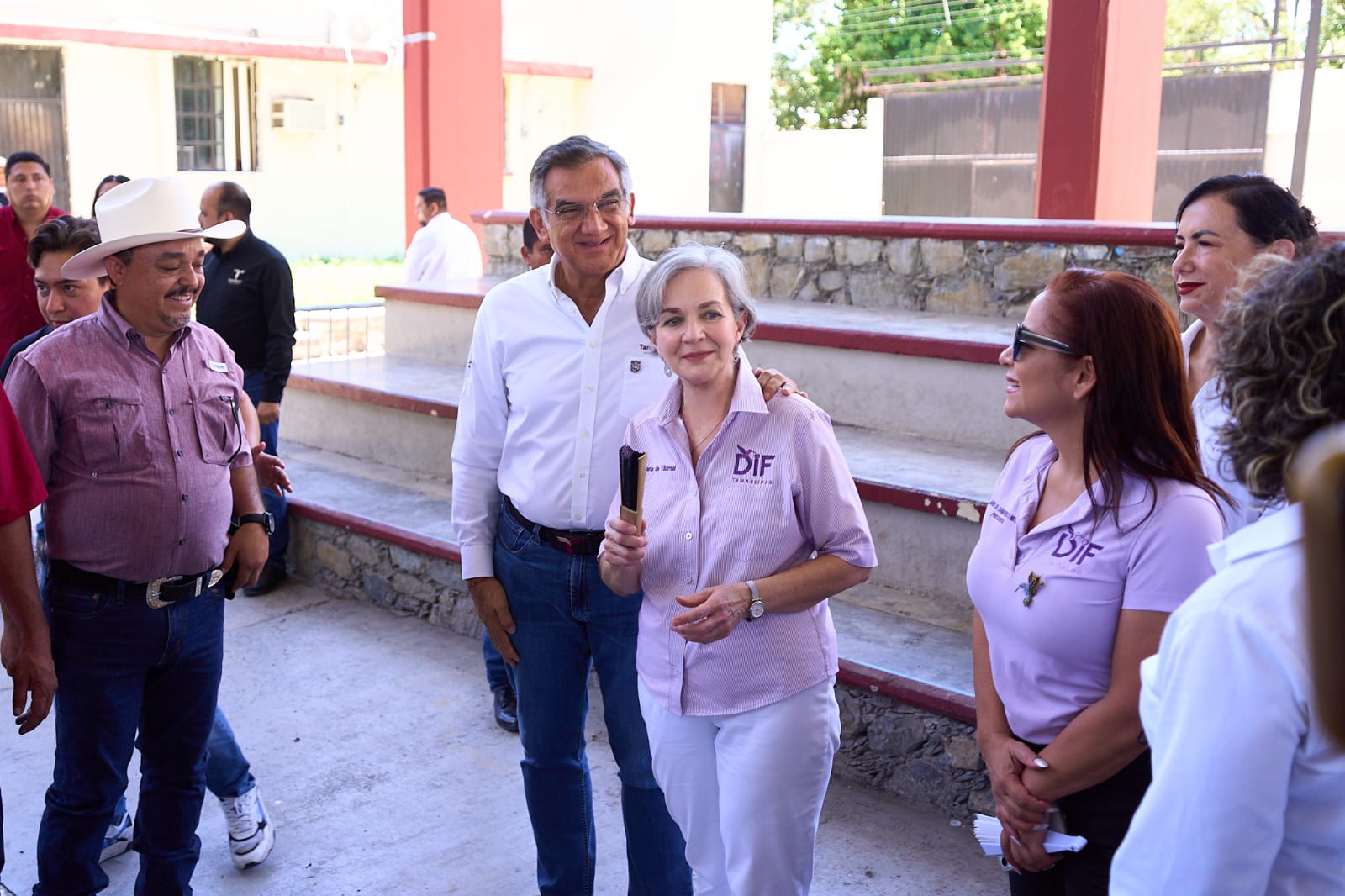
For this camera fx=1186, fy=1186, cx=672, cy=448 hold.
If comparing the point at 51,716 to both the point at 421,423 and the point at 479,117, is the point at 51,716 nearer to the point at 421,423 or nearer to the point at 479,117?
the point at 421,423

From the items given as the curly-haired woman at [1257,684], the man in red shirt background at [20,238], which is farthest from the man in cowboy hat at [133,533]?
the man in red shirt background at [20,238]

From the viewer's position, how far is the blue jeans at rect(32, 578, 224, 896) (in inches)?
101

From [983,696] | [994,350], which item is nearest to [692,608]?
[983,696]

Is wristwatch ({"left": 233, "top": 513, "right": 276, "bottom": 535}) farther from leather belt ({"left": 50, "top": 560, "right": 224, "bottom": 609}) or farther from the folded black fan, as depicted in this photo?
the folded black fan

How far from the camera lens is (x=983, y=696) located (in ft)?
6.94

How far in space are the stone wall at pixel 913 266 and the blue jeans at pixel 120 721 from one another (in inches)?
140

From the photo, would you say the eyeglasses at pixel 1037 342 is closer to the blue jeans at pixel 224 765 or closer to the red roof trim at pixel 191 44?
the blue jeans at pixel 224 765

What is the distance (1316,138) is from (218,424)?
39.2 ft

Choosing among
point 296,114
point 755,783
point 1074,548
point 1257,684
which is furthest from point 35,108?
point 1257,684

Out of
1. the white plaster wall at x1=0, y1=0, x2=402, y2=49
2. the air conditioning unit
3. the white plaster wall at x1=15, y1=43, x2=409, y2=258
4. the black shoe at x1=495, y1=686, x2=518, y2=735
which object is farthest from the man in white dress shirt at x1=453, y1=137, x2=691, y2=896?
the air conditioning unit

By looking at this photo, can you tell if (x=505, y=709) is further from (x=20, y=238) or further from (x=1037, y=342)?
(x=20, y=238)

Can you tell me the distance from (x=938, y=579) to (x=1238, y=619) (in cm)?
297

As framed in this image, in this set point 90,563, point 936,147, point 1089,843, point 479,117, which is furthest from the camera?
point 936,147

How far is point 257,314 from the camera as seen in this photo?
5375mm
